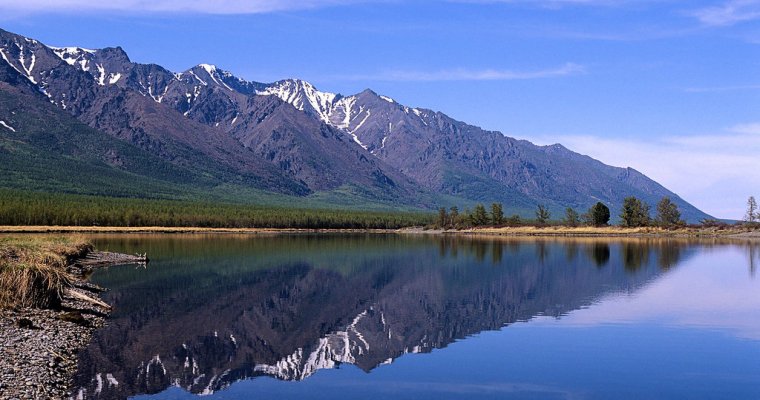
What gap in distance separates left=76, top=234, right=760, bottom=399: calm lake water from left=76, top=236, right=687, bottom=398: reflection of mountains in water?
0.48 feet

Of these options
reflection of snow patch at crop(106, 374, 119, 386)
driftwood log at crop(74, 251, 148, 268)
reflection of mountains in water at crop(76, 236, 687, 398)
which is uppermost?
driftwood log at crop(74, 251, 148, 268)

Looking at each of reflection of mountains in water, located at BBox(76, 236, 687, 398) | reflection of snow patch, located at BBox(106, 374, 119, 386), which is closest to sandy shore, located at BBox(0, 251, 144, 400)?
reflection of mountains in water, located at BBox(76, 236, 687, 398)

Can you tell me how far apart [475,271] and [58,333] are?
179 feet

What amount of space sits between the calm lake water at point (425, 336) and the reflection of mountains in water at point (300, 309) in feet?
0.48

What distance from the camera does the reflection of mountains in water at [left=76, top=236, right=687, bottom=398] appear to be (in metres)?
33.7

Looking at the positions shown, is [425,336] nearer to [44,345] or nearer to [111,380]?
[111,380]

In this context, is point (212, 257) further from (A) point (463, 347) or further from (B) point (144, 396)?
(B) point (144, 396)

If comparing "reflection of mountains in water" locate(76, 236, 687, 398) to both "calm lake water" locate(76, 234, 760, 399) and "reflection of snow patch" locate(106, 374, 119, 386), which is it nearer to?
"reflection of snow patch" locate(106, 374, 119, 386)

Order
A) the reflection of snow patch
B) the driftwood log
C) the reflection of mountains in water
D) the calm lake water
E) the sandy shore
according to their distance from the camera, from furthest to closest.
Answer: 1. the driftwood log
2. the reflection of mountains in water
3. the calm lake water
4. the reflection of snow patch
5. the sandy shore

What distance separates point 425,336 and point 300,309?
13810mm

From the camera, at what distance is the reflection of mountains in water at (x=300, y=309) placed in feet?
111

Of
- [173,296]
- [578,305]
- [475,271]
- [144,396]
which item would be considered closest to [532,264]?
[475,271]

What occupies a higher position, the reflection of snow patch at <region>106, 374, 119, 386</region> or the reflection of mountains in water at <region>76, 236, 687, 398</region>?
the reflection of mountains in water at <region>76, 236, 687, 398</region>

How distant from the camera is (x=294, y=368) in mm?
33688
